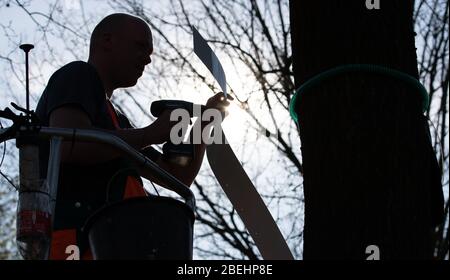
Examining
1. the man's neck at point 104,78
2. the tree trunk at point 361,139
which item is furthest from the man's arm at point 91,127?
the tree trunk at point 361,139

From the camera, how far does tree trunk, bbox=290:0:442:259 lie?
11.1 feet

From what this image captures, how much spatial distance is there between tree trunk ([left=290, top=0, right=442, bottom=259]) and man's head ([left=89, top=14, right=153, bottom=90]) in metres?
0.74

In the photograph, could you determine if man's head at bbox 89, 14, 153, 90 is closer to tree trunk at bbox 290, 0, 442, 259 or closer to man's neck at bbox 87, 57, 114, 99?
man's neck at bbox 87, 57, 114, 99

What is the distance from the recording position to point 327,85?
3602 mm

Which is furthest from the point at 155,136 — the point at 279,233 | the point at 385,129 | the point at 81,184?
the point at 385,129

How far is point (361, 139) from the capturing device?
347 centimetres

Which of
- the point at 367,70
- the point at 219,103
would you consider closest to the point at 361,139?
the point at 367,70

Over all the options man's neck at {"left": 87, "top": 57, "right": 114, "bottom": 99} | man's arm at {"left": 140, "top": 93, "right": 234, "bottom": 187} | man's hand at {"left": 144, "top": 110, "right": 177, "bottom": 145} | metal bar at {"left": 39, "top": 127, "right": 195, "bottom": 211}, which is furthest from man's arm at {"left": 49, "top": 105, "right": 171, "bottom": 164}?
man's neck at {"left": 87, "top": 57, "right": 114, "bottom": 99}

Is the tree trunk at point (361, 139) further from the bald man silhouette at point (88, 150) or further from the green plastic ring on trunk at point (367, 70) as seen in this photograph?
the bald man silhouette at point (88, 150)

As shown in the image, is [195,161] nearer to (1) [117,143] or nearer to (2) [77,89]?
(2) [77,89]

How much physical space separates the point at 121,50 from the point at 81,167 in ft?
2.19

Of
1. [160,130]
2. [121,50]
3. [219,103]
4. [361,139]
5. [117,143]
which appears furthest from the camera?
[121,50]

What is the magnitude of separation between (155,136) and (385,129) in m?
0.81
